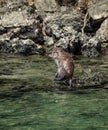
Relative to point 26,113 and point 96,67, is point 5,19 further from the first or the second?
point 26,113

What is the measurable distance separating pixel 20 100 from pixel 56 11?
2013 cm

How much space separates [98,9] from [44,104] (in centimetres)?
1951

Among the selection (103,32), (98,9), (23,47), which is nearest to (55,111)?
(23,47)

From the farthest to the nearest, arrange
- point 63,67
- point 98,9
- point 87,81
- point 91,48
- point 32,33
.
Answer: point 98,9, point 32,33, point 91,48, point 63,67, point 87,81

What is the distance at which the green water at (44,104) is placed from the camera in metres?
11.2

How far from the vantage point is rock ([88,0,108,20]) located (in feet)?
104

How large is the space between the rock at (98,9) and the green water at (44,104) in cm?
1202

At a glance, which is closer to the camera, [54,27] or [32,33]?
[32,33]

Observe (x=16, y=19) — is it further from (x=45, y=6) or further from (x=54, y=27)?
(x=45, y=6)

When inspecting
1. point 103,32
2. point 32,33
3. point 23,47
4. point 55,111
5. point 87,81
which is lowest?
point 55,111

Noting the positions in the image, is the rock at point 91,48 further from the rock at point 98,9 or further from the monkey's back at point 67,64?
the monkey's back at point 67,64

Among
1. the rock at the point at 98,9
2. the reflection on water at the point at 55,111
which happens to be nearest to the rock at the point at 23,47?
the rock at the point at 98,9

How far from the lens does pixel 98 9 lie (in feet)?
105

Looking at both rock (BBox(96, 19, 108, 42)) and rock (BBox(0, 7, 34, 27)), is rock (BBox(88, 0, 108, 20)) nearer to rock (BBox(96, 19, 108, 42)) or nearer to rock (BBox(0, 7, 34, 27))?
rock (BBox(96, 19, 108, 42))
